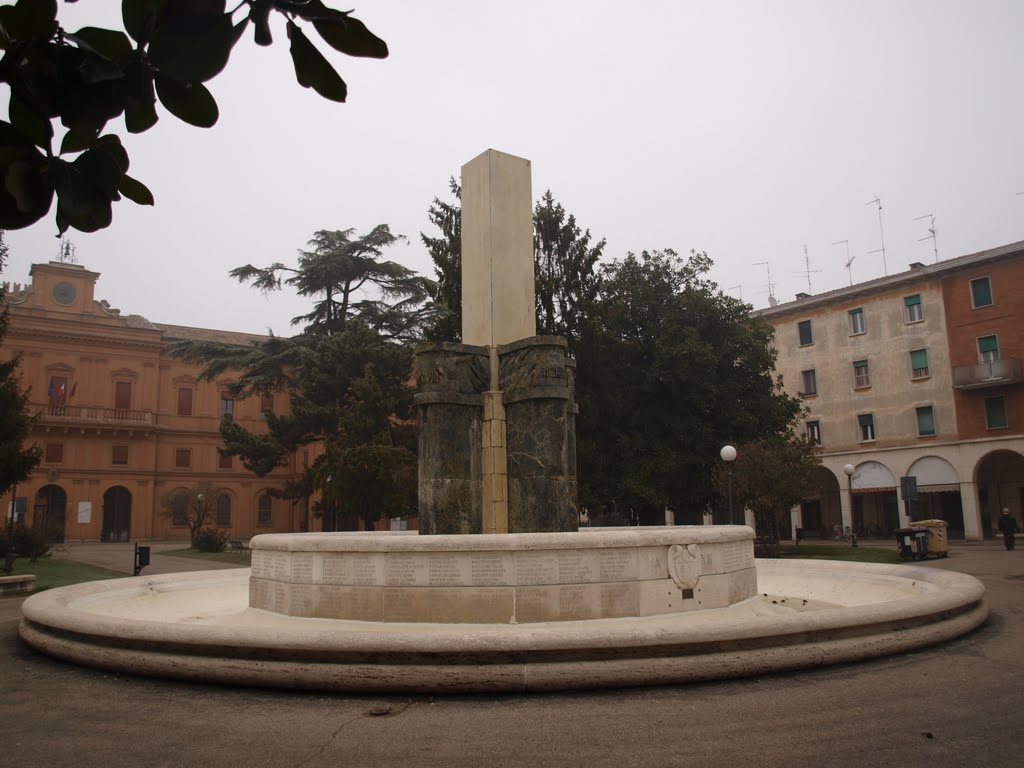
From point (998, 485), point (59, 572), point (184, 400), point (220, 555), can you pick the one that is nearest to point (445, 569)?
point (59, 572)

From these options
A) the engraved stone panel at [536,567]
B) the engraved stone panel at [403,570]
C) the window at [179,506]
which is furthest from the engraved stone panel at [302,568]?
the window at [179,506]

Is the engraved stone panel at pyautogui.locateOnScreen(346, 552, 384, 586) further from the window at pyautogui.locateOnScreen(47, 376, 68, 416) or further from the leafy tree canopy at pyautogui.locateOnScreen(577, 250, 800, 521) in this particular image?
the window at pyautogui.locateOnScreen(47, 376, 68, 416)

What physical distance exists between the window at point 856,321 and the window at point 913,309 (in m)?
2.37

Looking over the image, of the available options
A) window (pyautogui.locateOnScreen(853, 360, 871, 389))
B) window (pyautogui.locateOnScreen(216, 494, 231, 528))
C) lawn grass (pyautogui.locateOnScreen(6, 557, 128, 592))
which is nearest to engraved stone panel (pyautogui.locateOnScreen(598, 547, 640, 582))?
lawn grass (pyautogui.locateOnScreen(6, 557, 128, 592))

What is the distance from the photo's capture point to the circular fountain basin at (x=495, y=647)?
260 inches

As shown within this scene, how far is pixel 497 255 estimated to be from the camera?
1254 centimetres

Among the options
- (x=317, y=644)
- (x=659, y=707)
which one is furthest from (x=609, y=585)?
(x=317, y=644)

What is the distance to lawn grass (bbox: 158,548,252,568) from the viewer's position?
30.5 metres

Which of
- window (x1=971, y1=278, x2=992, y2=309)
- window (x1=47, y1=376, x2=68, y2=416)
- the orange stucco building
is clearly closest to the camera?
window (x1=971, y1=278, x2=992, y2=309)

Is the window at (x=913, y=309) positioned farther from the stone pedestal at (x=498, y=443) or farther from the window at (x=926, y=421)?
the stone pedestal at (x=498, y=443)

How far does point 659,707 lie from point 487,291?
7.71 meters

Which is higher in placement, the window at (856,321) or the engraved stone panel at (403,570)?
the window at (856,321)

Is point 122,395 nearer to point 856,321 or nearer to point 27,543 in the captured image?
point 27,543

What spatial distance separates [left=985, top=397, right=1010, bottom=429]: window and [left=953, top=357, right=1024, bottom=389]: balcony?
32.5 inches
